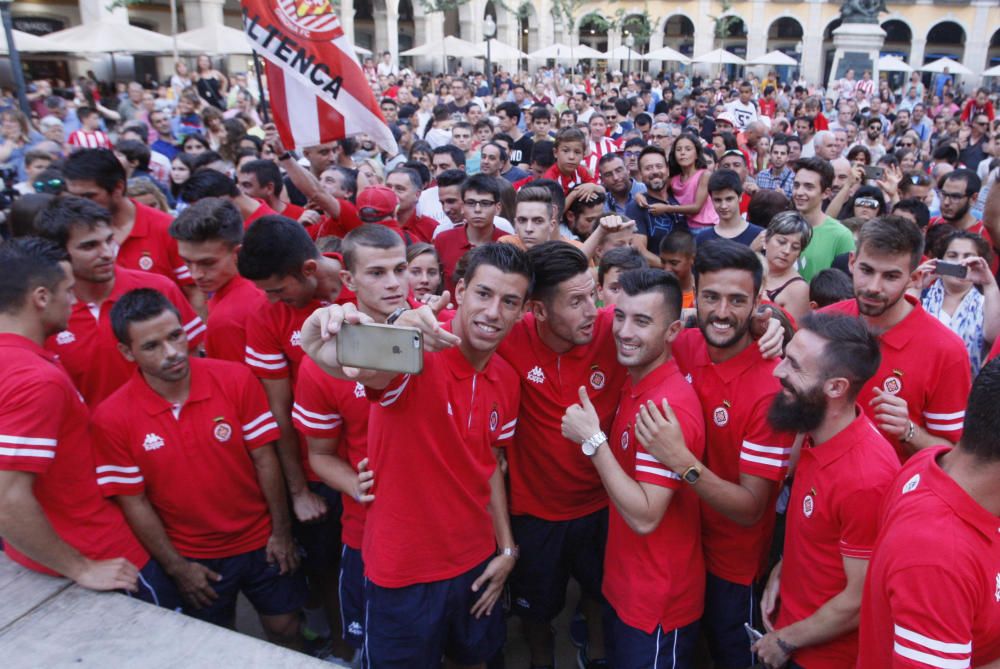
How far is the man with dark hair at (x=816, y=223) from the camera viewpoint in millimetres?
5469

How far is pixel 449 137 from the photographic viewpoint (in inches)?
445

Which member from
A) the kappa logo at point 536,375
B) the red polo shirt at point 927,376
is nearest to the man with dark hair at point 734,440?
the red polo shirt at point 927,376

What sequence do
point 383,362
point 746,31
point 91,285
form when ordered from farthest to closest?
point 746,31 → point 91,285 → point 383,362

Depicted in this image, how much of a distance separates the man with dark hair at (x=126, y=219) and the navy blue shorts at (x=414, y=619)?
2670 mm

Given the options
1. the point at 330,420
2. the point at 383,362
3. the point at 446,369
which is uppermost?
the point at 383,362

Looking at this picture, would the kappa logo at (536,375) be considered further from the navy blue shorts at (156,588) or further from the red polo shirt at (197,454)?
the navy blue shorts at (156,588)

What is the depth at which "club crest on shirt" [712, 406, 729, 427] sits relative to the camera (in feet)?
9.34

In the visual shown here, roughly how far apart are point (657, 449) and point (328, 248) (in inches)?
113

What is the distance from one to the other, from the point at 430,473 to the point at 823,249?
163 inches

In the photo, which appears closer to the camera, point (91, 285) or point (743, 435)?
point (743, 435)

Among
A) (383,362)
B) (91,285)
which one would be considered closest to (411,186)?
(91,285)

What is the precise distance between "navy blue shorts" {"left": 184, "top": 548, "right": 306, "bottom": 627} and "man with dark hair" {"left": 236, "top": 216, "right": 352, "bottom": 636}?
273 millimetres

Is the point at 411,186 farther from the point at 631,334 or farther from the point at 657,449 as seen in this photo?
the point at 657,449

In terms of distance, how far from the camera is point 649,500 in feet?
8.55
